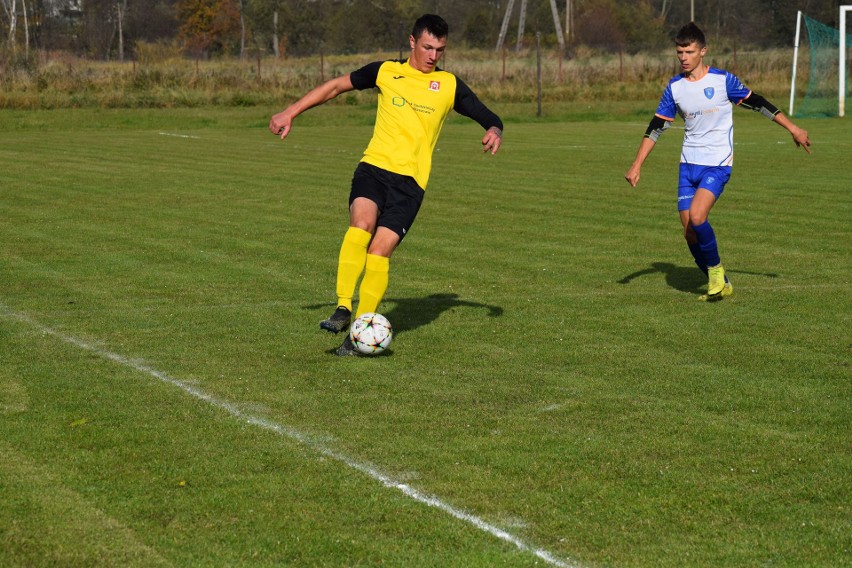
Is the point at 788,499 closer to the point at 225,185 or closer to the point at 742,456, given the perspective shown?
the point at 742,456

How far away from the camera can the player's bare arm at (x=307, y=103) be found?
9.01 m

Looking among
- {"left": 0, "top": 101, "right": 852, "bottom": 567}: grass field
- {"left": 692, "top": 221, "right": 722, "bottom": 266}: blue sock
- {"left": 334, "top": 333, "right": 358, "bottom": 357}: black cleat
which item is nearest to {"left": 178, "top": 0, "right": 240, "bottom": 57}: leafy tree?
{"left": 0, "top": 101, "right": 852, "bottom": 567}: grass field

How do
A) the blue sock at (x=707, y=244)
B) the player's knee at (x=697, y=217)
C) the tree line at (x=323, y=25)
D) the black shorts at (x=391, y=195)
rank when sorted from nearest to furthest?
the black shorts at (x=391, y=195), the blue sock at (x=707, y=244), the player's knee at (x=697, y=217), the tree line at (x=323, y=25)

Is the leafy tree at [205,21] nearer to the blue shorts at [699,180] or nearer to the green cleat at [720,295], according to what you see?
the blue shorts at [699,180]

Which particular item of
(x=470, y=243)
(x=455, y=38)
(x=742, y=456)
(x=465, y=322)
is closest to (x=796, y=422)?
(x=742, y=456)

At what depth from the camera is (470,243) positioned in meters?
14.9

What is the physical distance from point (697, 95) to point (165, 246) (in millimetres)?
6114

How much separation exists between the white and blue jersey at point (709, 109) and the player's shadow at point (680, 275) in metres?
1.17

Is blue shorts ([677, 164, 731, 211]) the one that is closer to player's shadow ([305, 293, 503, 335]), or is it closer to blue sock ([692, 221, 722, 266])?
blue sock ([692, 221, 722, 266])

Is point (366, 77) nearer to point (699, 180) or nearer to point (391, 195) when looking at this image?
point (391, 195)

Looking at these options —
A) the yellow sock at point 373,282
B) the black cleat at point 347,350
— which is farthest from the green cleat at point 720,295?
the black cleat at point 347,350

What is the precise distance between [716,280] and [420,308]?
255 cm

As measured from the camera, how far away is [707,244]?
37.3 feet

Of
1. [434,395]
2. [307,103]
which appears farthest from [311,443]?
[307,103]
